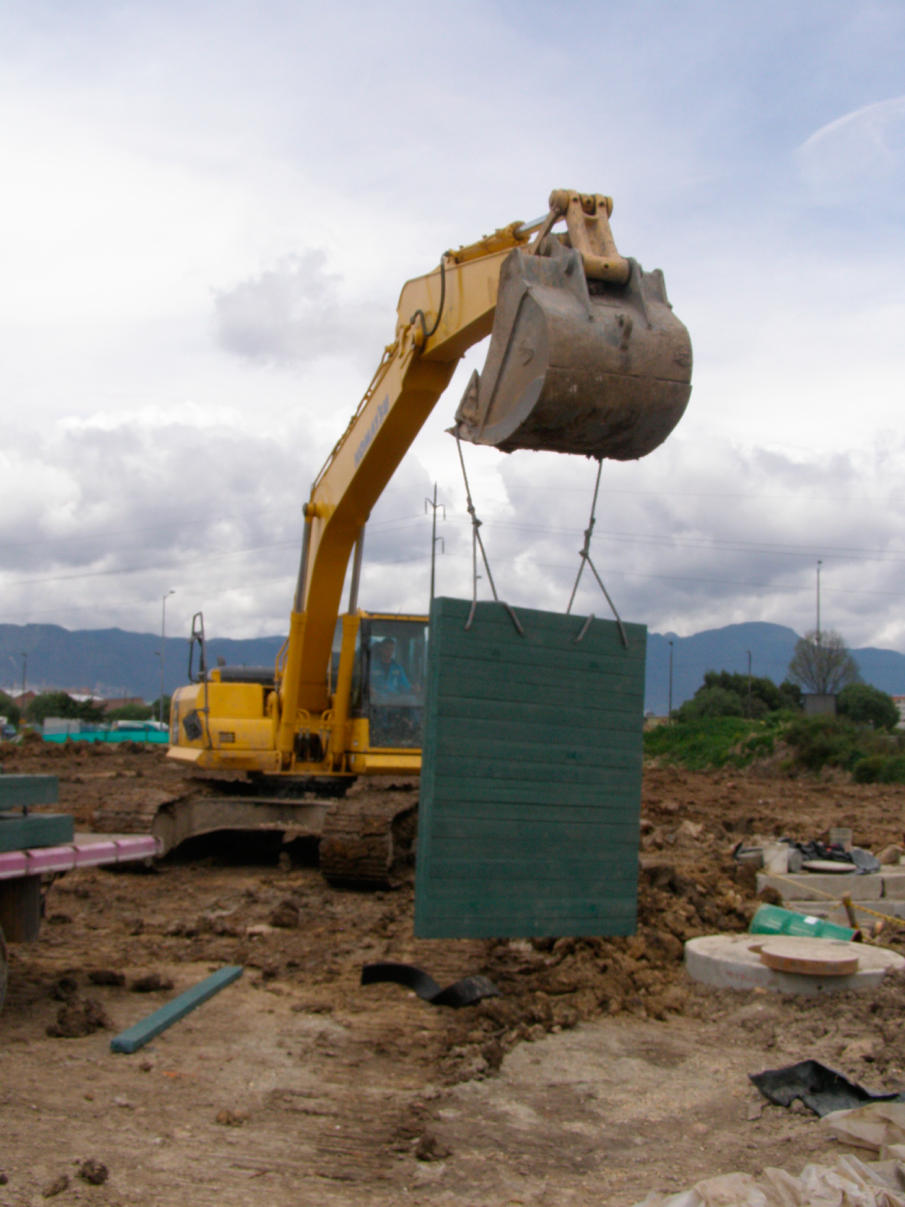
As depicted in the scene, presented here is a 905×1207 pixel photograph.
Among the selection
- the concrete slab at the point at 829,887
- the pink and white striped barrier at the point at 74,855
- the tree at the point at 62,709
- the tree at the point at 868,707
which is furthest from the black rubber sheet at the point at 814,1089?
the tree at the point at 62,709

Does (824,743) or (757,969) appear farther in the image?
(824,743)

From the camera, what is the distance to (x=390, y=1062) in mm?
5230

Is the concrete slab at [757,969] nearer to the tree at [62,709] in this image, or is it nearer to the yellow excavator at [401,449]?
the yellow excavator at [401,449]

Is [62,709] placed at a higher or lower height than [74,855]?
lower

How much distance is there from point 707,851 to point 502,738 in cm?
852

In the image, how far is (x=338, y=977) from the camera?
686 centimetres

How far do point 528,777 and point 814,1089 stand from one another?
1813 mm

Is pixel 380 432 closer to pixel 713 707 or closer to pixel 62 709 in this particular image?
pixel 713 707

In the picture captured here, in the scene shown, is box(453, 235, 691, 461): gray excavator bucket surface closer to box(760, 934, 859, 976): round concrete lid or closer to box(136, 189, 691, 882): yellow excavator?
box(136, 189, 691, 882): yellow excavator

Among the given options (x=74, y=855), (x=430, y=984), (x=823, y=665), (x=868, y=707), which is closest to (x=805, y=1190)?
(x=430, y=984)

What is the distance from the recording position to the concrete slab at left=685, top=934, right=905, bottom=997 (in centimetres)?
595

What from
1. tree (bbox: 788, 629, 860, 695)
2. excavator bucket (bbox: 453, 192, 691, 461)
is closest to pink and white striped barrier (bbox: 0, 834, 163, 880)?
excavator bucket (bbox: 453, 192, 691, 461)

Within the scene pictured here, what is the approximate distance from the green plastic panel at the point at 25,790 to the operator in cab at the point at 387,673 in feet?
15.2

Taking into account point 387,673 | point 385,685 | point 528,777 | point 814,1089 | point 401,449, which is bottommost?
point 814,1089
